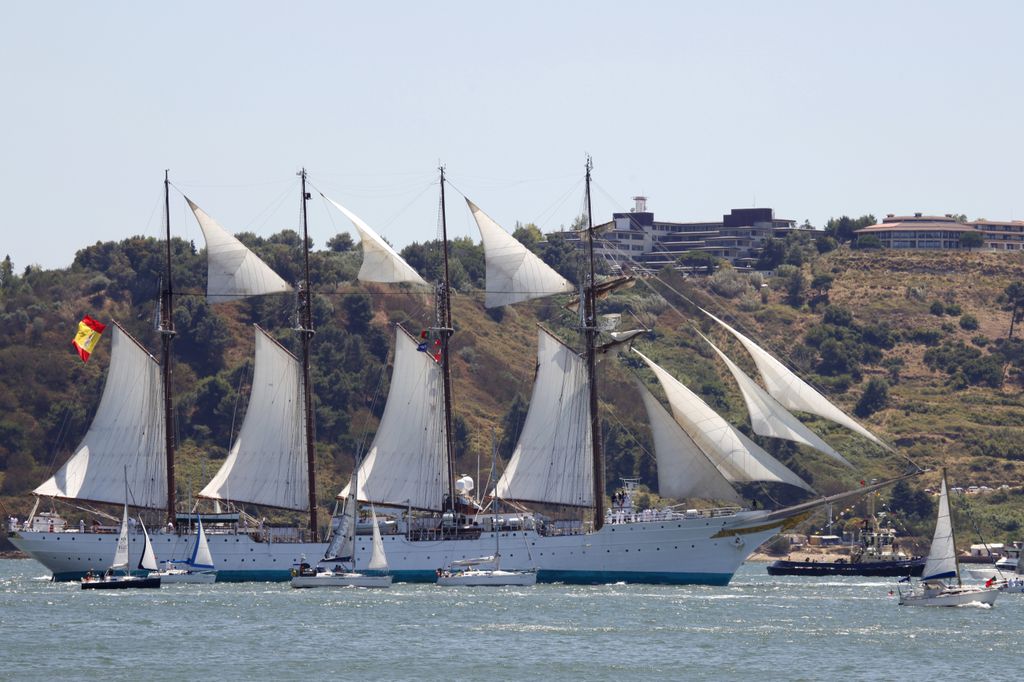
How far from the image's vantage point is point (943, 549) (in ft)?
252

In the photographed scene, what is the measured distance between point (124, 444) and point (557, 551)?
2191 cm

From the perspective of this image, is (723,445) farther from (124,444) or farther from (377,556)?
(124,444)

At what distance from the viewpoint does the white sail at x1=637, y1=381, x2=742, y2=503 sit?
279 feet

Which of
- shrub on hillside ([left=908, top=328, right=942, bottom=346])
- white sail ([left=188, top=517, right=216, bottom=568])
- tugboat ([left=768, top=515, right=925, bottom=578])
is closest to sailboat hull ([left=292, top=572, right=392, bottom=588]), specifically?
white sail ([left=188, top=517, right=216, bottom=568])

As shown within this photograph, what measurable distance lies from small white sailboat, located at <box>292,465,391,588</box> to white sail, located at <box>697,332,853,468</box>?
17.7 metres

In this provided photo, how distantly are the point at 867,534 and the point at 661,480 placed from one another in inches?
1402

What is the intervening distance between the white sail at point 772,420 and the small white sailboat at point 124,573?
27679 mm

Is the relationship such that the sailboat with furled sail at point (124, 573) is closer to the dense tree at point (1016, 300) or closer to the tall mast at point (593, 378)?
the tall mast at point (593, 378)

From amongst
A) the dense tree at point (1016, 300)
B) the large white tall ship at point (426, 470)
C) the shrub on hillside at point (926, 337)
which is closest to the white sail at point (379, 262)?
the large white tall ship at point (426, 470)

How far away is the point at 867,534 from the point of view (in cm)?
11819

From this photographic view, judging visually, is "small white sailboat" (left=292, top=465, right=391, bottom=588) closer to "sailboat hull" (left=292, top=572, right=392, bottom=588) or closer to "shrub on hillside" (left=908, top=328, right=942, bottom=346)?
"sailboat hull" (left=292, top=572, right=392, bottom=588)

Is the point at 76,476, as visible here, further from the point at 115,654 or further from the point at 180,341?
the point at 180,341

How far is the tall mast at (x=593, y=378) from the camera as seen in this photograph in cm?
8912

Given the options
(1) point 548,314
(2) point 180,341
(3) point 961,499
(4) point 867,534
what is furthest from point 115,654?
(1) point 548,314
